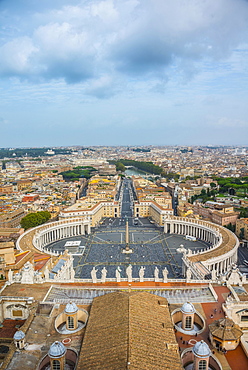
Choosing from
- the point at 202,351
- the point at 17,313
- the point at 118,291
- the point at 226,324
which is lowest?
the point at 17,313

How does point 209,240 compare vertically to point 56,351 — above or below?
below

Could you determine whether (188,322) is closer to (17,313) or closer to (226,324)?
(226,324)

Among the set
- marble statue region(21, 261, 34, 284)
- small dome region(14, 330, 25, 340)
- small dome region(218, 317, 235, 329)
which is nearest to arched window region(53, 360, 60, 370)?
small dome region(14, 330, 25, 340)

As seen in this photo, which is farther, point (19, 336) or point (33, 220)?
point (33, 220)

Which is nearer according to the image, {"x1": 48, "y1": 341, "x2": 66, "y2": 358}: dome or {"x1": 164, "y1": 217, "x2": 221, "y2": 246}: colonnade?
{"x1": 48, "y1": 341, "x2": 66, "y2": 358}: dome

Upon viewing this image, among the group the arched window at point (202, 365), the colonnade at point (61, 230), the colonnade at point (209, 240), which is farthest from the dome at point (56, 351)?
the colonnade at point (61, 230)

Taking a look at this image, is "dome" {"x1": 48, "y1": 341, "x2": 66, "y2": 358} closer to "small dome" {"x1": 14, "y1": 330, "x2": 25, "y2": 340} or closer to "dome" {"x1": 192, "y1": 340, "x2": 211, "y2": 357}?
"small dome" {"x1": 14, "y1": 330, "x2": 25, "y2": 340}

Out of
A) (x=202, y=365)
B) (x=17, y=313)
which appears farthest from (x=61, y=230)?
(x=202, y=365)

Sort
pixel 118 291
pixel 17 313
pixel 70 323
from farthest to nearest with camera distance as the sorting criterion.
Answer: pixel 17 313 < pixel 118 291 < pixel 70 323

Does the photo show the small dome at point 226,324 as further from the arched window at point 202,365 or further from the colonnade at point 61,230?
the colonnade at point 61,230

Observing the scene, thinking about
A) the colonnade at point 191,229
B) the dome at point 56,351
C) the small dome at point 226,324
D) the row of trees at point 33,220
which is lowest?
the colonnade at point 191,229

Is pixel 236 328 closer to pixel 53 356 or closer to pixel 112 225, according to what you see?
pixel 53 356
